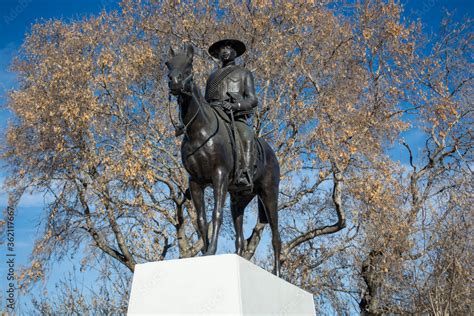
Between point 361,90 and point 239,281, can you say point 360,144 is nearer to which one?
point 361,90

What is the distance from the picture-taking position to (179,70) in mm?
4895

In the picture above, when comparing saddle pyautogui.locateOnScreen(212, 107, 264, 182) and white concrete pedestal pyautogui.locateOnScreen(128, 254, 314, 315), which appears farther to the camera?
saddle pyautogui.locateOnScreen(212, 107, 264, 182)

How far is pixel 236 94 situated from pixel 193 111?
99cm

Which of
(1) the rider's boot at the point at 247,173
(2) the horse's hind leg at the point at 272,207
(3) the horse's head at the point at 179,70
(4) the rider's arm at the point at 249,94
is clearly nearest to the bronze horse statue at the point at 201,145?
(3) the horse's head at the point at 179,70

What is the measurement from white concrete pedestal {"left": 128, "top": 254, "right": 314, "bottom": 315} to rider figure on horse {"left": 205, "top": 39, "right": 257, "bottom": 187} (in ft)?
5.11

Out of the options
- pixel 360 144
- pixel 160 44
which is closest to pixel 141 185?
pixel 160 44

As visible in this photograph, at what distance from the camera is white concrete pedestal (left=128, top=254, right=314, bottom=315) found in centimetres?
416

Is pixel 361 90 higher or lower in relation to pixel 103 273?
higher

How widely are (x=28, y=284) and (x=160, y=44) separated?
7.88 metres

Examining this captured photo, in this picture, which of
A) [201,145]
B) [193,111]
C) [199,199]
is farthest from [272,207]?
[193,111]

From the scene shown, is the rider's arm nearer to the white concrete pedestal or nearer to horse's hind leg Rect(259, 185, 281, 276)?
horse's hind leg Rect(259, 185, 281, 276)

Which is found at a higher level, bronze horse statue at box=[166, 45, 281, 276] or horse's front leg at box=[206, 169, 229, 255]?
bronze horse statue at box=[166, 45, 281, 276]

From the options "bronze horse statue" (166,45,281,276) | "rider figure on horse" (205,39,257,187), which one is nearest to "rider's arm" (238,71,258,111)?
"rider figure on horse" (205,39,257,187)

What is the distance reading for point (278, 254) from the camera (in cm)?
652
